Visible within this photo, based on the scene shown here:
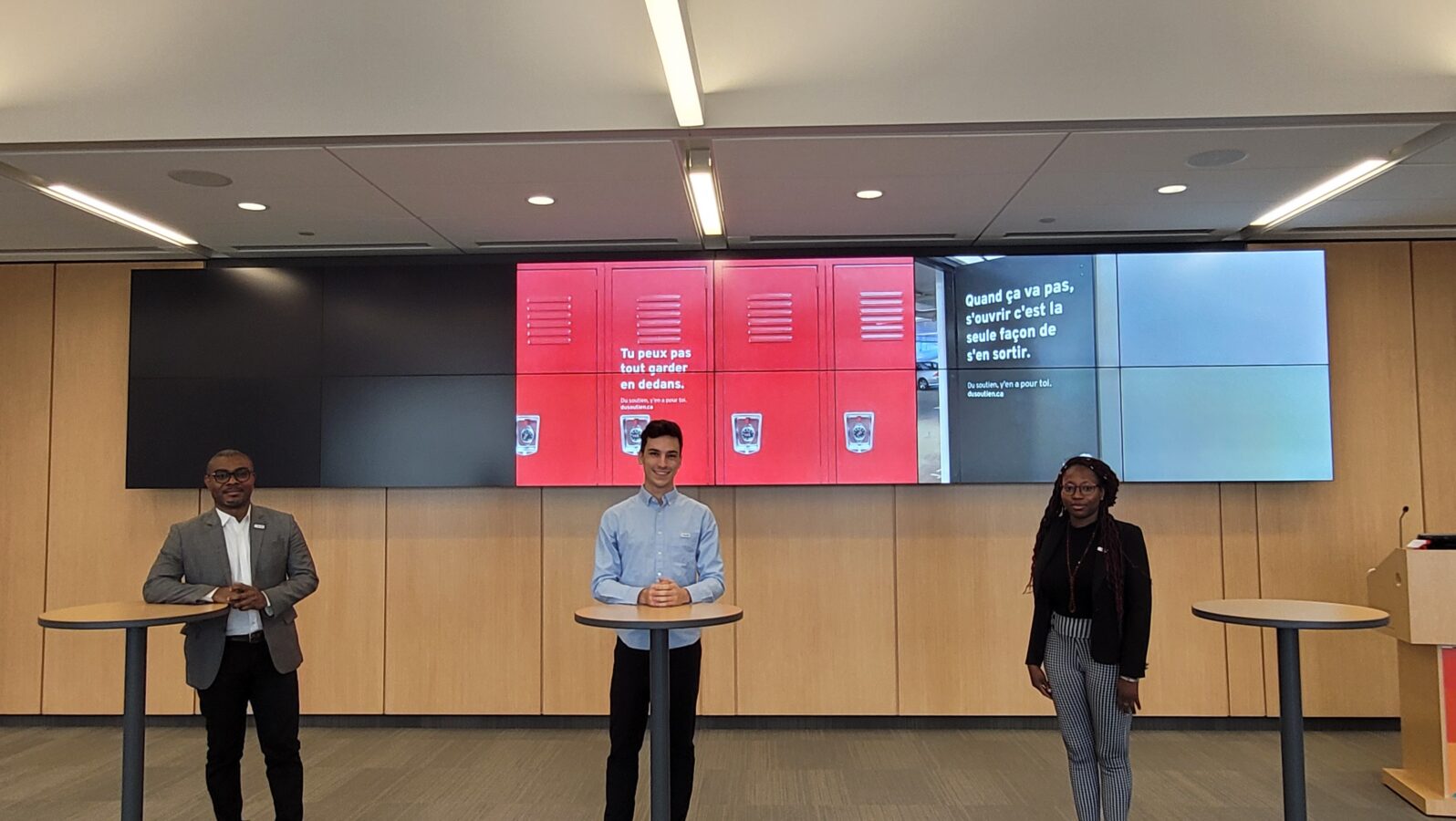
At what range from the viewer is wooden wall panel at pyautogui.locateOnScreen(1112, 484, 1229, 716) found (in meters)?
6.29

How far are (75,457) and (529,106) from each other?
4333 millimetres

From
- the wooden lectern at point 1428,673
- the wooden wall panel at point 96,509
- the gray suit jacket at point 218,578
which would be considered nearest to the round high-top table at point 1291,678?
the wooden lectern at point 1428,673

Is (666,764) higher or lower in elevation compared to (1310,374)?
lower

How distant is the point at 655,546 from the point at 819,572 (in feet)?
8.39

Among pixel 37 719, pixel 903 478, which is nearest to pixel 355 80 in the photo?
pixel 903 478

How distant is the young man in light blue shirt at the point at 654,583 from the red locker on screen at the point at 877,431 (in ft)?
7.20

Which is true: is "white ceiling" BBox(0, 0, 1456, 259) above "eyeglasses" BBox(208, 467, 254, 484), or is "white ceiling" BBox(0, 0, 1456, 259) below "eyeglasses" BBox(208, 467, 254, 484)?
above

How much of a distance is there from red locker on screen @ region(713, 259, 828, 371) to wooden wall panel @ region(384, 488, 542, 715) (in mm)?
1577

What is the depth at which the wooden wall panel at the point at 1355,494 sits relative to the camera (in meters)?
6.27

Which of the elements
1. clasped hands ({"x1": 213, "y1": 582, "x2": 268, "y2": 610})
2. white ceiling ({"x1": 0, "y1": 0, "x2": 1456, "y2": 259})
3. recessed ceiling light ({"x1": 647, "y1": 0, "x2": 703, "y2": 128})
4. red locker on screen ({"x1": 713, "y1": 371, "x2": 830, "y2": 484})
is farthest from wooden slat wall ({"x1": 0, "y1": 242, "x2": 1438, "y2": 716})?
recessed ceiling light ({"x1": 647, "y1": 0, "x2": 703, "y2": 128})

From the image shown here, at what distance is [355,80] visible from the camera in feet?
14.5

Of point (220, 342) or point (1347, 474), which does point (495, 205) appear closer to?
point (220, 342)

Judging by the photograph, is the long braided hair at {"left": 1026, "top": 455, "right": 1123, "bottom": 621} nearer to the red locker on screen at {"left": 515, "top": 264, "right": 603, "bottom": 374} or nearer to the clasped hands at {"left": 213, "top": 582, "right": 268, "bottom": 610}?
the clasped hands at {"left": 213, "top": 582, "right": 268, "bottom": 610}

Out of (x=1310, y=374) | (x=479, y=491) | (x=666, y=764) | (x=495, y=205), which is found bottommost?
(x=666, y=764)
